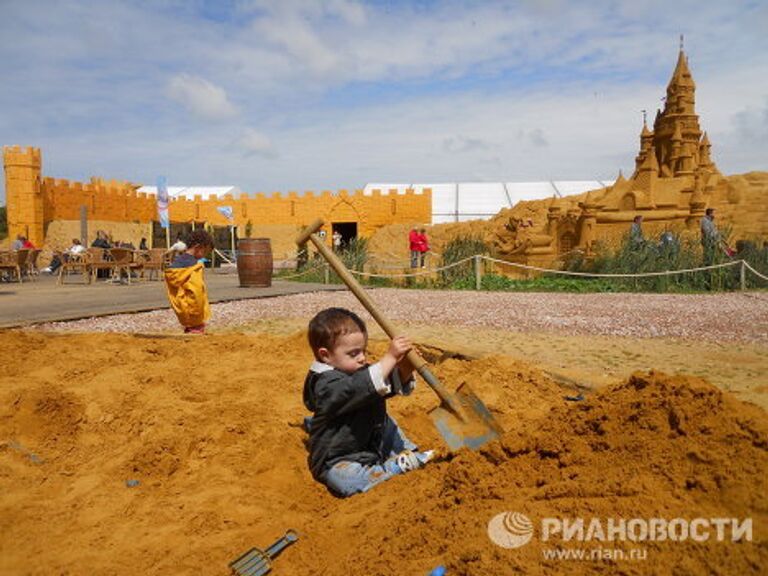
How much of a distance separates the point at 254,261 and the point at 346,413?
1132cm

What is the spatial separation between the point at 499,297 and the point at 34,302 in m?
8.37

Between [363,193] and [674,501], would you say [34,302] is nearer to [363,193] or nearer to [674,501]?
[674,501]

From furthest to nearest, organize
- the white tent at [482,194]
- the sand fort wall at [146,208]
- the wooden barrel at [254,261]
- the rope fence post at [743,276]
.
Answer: the white tent at [482,194] < the sand fort wall at [146,208] < the wooden barrel at [254,261] < the rope fence post at [743,276]

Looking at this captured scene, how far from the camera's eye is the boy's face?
2.53 m

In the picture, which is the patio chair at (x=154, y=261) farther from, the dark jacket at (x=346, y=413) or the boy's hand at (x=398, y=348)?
the boy's hand at (x=398, y=348)

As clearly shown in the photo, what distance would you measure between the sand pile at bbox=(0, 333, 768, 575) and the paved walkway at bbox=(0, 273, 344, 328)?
4.39m

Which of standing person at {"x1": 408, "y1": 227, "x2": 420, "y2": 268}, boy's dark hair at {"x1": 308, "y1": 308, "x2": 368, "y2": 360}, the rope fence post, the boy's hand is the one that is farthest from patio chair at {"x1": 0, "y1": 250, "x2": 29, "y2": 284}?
the rope fence post

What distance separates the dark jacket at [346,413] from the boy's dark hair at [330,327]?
0.10m

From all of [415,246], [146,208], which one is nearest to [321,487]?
[415,246]

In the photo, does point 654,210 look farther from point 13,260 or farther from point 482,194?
point 13,260

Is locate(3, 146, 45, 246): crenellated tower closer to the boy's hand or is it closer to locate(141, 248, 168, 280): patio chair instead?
locate(141, 248, 168, 280): patio chair

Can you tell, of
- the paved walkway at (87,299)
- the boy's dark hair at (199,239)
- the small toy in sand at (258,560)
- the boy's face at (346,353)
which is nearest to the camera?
the small toy in sand at (258,560)

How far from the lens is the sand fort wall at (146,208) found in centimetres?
2484

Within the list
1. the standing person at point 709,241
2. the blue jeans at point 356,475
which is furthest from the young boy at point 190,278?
the standing person at point 709,241
